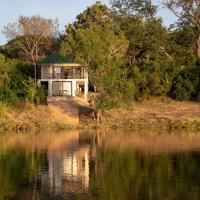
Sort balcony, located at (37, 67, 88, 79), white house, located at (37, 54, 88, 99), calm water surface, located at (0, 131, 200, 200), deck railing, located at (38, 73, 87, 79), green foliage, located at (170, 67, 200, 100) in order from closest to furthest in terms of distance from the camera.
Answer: calm water surface, located at (0, 131, 200, 200), green foliage, located at (170, 67, 200, 100), white house, located at (37, 54, 88, 99), deck railing, located at (38, 73, 87, 79), balcony, located at (37, 67, 88, 79)

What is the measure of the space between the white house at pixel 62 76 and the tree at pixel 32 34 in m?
10.4

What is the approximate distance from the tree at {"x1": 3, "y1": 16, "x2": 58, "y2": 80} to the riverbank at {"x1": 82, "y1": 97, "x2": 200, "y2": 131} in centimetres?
2144

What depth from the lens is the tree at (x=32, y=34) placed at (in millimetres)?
80625

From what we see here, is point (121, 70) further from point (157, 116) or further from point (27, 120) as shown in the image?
point (27, 120)

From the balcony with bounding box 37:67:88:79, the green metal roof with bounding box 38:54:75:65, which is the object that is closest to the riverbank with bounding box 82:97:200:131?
the balcony with bounding box 37:67:88:79

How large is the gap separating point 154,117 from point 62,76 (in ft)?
42.7

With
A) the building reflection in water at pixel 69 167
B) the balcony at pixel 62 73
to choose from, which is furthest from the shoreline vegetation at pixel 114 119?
the building reflection in water at pixel 69 167

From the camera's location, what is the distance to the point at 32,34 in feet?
267

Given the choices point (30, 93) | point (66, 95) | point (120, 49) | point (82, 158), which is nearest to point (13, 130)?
point (30, 93)

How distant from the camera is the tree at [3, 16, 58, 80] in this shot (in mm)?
80625

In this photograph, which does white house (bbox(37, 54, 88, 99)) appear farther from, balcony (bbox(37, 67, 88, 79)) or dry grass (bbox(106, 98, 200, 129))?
dry grass (bbox(106, 98, 200, 129))

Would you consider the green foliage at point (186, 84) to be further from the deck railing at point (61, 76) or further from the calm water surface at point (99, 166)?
the calm water surface at point (99, 166)

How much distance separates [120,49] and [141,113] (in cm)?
820

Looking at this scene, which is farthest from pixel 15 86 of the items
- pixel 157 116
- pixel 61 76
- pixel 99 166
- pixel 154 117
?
pixel 99 166
